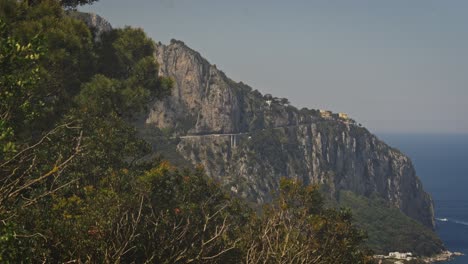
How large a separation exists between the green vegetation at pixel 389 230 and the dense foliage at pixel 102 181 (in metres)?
121

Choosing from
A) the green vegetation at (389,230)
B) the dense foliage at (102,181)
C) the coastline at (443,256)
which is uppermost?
the dense foliage at (102,181)

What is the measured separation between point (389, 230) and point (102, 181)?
530 feet

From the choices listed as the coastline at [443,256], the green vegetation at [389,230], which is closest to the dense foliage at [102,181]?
the green vegetation at [389,230]

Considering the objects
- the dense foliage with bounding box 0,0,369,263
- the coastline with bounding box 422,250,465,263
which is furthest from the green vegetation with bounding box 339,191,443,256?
the dense foliage with bounding box 0,0,369,263

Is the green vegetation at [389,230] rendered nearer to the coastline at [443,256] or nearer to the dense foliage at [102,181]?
the coastline at [443,256]

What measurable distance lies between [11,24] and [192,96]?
177704 mm

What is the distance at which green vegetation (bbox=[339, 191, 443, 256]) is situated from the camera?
155 m

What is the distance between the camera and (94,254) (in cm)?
1006

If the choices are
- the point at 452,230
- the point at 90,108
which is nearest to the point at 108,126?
the point at 90,108

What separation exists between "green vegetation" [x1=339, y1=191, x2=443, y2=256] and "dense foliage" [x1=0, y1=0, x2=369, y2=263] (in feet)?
396

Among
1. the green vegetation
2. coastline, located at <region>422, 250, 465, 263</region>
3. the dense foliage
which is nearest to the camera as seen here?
the dense foliage

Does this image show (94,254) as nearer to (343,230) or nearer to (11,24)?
(11,24)

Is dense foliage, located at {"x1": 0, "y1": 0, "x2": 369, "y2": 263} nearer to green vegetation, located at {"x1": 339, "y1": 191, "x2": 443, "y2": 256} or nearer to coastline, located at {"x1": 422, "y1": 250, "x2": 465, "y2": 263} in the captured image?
green vegetation, located at {"x1": 339, "y1": 191, "x2": 443, "y2": 256}

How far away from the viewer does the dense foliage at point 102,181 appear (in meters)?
9.98
